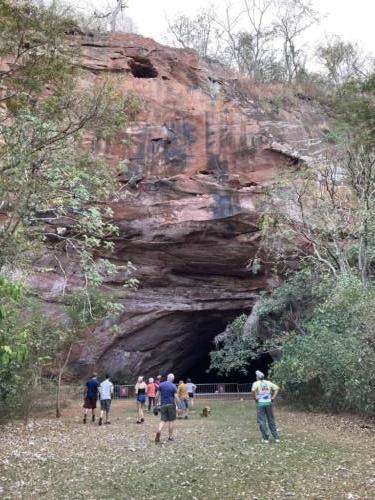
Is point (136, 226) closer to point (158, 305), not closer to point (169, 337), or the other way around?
point (158, 305)

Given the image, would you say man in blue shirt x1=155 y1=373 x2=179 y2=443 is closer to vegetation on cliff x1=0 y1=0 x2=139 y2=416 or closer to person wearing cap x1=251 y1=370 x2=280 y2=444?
person wearing cap x1=251 y1=370 x2=280 y2=444

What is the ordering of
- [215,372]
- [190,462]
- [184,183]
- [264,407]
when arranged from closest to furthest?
1. [190,462]
2. [264,407]
3. [184,183]
4. [215,372]

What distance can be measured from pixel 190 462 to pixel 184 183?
45.6 ft

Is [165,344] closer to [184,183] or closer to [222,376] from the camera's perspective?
[222,376]

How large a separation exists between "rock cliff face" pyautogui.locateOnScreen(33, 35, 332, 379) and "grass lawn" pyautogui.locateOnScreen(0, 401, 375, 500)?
32.2 feet

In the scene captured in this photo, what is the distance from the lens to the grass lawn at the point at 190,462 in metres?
6.41

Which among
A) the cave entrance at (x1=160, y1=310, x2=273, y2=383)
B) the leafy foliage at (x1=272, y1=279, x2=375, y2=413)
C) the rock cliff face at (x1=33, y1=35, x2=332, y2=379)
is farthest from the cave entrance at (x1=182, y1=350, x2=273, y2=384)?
the leafy foliage at (x1=272, y1=279, x2=375, y2=413)

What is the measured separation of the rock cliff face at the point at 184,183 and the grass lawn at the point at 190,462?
9.83 metres

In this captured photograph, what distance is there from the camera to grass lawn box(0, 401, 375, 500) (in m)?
6.41

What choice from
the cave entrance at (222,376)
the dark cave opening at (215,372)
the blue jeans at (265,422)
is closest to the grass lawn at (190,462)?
the blue jeans at (265,422)

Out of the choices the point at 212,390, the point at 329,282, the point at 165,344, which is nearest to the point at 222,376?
the point at 212,390

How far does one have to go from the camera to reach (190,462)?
311 inches

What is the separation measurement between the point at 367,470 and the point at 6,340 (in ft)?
18.7

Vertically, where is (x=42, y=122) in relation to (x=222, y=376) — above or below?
above
